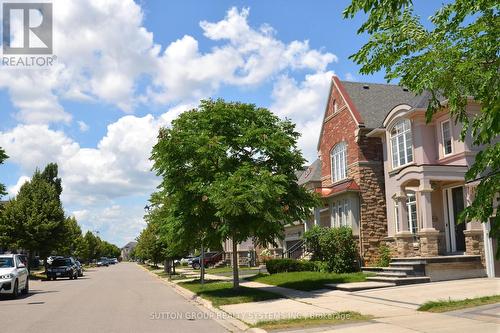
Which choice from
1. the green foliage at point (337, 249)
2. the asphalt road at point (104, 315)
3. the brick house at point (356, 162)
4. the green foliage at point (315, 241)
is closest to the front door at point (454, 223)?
the brick house at point (356, 162)

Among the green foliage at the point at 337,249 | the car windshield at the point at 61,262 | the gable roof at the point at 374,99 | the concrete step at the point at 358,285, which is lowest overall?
the concrete step at the point at 358,285

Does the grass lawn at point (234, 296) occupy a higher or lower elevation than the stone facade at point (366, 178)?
lower

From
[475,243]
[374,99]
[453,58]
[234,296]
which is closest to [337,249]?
[475,243]

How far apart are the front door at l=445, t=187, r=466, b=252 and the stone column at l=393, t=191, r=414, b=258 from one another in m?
1.76

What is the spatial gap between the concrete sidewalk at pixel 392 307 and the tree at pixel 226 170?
2.92 m

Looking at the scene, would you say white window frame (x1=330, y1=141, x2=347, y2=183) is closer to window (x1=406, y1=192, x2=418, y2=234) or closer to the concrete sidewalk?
window (x1=406, y1=192, x2=418, y2=234)

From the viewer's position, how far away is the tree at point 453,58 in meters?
5.20

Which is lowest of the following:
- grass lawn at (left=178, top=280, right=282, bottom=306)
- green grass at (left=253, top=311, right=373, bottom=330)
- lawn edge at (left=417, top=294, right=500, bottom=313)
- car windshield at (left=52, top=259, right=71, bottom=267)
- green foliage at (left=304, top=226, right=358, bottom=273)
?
grass lawn at (left=178, top=280, right=282, bottom=306)

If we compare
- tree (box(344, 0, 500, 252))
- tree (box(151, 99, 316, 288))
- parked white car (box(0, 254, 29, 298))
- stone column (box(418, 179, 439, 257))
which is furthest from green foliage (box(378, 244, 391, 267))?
tree (box(344, 0, 500, 252))

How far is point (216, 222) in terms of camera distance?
64.0 ft

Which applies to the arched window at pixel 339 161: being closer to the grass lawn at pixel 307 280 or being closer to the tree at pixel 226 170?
the grass lawn at pixel 307 280

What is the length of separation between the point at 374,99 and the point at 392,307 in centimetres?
1933

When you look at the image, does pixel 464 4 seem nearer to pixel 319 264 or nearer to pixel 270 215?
pixel 270 215

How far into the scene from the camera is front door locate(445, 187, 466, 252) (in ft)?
74.9
